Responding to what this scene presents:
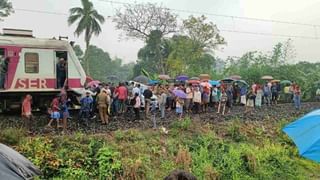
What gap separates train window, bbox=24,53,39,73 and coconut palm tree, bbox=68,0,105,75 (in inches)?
1047

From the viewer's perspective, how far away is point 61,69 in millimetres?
17172

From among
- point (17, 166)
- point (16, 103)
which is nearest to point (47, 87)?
point (16, 103)

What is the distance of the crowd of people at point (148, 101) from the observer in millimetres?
15109

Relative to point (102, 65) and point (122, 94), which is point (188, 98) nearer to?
point (122, 94)

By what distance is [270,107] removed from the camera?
894 inches

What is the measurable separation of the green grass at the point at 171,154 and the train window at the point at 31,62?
4.55 m

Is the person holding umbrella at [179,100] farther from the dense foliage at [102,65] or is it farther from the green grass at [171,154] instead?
the dense foliage at [102,65]

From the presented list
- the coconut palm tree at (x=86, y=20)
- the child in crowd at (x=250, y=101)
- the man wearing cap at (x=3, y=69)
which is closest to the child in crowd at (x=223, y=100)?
the child in crowd at (x=250, y=101)

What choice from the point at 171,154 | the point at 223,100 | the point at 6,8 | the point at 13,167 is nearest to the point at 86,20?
the point at 6,8

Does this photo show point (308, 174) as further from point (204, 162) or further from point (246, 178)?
point (204, 162)

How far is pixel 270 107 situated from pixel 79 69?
33.7 ft

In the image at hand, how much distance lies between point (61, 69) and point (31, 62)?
1185mm

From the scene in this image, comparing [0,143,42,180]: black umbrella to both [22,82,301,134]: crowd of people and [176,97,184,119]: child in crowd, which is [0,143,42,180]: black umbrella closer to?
[22,82,301,134]: crowd of people

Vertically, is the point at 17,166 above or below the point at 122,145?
above
